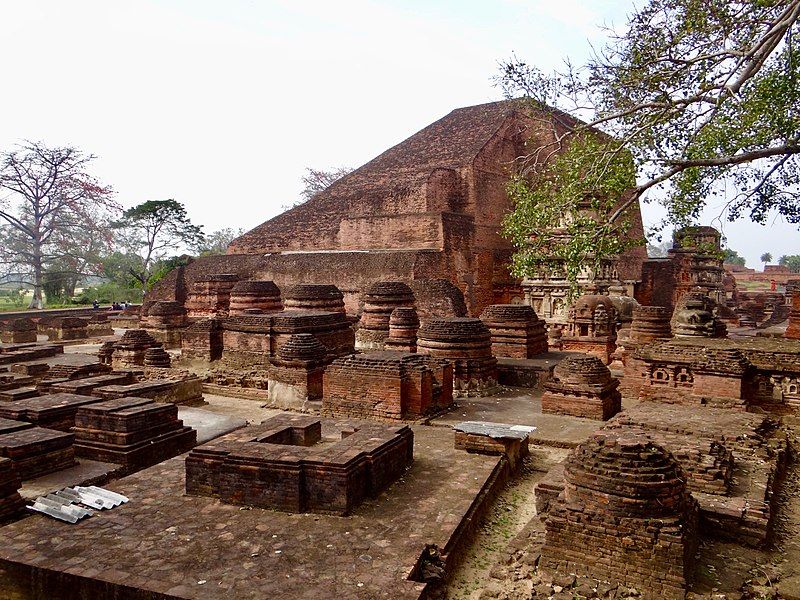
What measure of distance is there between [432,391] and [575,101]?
14.5 ft

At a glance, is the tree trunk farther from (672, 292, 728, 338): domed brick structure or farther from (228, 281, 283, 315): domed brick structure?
(672, 292, 728, 338): domed brick structure

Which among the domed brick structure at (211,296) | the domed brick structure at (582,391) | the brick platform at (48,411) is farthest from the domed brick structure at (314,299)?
the brick platform at (48,411)

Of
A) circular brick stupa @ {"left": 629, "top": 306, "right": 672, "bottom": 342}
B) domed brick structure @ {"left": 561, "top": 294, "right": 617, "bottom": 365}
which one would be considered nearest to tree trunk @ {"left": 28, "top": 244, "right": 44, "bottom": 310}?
domed brick structure @ {"left": 561, "top": 294, "right": 617, "bottom": 365}

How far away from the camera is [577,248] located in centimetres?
708

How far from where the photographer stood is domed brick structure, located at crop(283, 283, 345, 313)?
12031 mm

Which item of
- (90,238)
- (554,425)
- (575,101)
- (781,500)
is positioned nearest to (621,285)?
(575,101)

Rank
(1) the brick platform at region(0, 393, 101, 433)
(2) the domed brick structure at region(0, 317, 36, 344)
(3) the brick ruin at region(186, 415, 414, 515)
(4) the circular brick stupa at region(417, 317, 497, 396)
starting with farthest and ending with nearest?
(2) the domed brick structure at region(0, 317, 36, 344) < (4) the circular brick stupa at region(417, 317, 497, 396) < (1) the brick platform at region(0, 393, 101, 433) < (3) the brick ruin at region(186, 415, 414, 515)

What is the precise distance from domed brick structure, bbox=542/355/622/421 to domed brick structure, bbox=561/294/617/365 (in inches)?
153

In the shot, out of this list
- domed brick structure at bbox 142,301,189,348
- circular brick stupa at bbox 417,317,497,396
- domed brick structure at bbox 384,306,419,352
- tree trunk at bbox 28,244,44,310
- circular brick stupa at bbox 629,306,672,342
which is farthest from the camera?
tree trunk at bbox 28,244,44,310

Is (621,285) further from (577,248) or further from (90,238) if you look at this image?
(90,238)

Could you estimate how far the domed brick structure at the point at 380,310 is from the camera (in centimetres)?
1140

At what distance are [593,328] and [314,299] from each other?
5.66m

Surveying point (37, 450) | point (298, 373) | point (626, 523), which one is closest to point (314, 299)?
point (298, 373)

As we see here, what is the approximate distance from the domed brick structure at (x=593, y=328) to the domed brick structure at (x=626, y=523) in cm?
769
